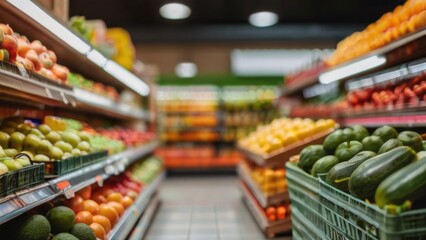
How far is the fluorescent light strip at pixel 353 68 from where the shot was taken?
152 inches

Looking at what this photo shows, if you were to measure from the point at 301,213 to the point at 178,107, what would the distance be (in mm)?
8087

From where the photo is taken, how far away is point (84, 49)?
11.8 ft

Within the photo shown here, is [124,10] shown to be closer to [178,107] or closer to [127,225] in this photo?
[178,107]

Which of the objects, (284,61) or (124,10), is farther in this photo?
(284,61)

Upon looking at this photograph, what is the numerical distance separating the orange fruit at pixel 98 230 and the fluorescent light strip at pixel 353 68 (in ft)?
8.82

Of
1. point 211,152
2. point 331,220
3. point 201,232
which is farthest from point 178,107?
point 331,220

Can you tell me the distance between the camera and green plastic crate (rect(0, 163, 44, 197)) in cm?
185

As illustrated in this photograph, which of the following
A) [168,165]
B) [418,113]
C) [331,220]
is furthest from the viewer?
[168,165]

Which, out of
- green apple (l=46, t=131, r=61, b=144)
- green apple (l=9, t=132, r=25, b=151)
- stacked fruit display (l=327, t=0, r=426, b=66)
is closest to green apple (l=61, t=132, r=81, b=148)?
green apple (l=46, t=131, r=61, b=144)

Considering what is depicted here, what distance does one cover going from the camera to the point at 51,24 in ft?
9.67

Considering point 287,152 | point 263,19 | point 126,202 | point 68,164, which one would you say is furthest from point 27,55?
point 263,19

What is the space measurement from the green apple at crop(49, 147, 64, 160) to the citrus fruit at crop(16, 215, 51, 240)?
0.54 metres

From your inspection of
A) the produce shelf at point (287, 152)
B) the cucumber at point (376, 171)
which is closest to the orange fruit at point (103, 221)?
the cucumber at point (376, 171)

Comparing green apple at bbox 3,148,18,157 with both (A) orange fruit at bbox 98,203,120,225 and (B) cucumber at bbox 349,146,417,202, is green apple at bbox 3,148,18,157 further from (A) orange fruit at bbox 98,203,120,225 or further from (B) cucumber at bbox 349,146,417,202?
(B) cucumber at bbox 349,146,417,202
